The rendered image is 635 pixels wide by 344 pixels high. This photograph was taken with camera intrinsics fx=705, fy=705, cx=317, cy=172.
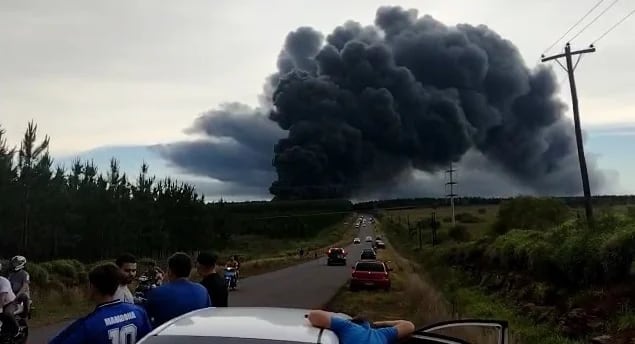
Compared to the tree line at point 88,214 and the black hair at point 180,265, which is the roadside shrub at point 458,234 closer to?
the tree line at point 88,214

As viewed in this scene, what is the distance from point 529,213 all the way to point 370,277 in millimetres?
18319

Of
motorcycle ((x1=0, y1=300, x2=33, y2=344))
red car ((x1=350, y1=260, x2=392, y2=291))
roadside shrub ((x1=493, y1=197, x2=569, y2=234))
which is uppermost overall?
roadside shrub ((x1=493, y1=197, x2=569, y2=234))

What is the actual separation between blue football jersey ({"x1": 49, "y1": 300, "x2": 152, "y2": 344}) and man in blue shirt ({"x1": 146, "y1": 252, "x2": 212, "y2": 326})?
65cm

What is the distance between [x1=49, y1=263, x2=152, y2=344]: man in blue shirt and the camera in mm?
3684

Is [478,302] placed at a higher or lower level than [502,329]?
lower

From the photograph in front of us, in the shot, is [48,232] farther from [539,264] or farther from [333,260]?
[539,264]

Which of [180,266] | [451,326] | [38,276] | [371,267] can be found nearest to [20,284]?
[180,266]

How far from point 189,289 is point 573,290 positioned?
602 inches

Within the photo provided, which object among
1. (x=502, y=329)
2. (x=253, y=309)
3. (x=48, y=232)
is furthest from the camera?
(x=48, y=232)

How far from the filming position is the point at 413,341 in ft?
15.9

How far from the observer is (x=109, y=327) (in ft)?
12.4

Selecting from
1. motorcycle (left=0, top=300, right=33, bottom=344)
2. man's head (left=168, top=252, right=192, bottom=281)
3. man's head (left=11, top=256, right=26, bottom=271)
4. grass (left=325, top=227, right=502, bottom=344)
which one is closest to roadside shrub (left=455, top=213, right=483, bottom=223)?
grass (left=325, top=227, right=502, bottom=344)

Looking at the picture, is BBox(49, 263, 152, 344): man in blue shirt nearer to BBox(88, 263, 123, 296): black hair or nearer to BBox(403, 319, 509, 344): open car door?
BBox(88, 263, 123, 296): black hair

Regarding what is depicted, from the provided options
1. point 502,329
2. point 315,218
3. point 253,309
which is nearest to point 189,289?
point 253,309
